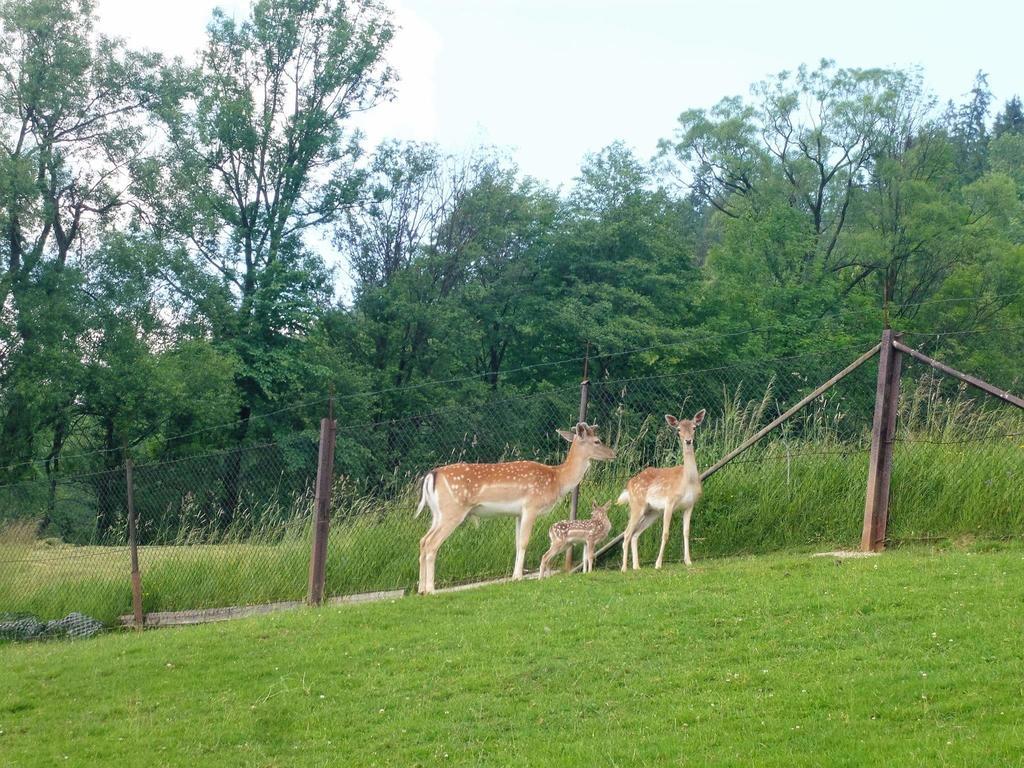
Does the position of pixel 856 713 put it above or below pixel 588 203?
below

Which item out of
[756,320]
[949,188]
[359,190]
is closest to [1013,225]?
[949,188]

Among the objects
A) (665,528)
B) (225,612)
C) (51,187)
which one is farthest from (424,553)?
(51,187)

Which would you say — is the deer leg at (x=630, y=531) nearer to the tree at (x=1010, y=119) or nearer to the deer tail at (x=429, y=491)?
the deer tail at (x=429, y=491)

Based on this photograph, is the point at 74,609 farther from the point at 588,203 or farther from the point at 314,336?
the point at 588,203

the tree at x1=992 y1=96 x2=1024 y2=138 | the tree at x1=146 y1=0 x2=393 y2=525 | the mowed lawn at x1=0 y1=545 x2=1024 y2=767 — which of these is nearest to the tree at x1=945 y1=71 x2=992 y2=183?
the tree at x1=992 y1=96 x2=1024 y2=138

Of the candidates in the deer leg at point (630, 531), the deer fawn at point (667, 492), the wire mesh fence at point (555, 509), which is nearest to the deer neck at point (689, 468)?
the deer fawn at point (667, 492)

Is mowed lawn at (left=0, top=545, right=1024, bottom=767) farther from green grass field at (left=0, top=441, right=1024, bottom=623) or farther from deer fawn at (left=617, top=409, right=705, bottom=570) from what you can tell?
green grass field at (left=0, top=441, right=1024, bottom=623)

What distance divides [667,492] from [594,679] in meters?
4.45

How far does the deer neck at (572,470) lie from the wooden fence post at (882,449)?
3.16 m

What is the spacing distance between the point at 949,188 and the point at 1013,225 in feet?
13.7

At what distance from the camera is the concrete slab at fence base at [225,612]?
45.4ft

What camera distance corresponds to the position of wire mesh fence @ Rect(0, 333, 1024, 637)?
1356 centimetres

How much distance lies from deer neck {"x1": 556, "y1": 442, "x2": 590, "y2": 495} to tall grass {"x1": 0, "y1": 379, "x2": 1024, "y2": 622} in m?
0.99

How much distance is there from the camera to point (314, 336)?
40.2m
